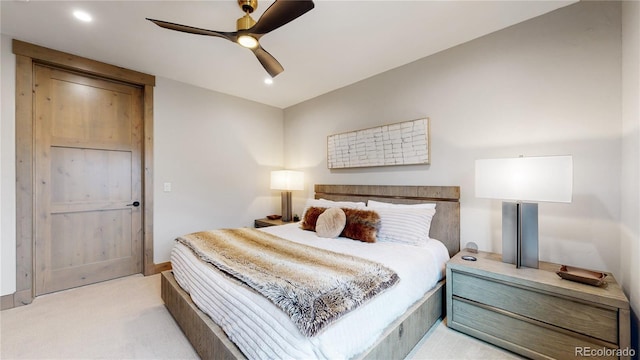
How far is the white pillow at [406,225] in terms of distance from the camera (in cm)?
236

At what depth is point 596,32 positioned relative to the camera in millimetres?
1889

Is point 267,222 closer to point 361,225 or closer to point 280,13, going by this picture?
point 361,225

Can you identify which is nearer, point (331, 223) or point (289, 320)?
point (289, 320)

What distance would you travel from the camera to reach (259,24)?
1.69 meters

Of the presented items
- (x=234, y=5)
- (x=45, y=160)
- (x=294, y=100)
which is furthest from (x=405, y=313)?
(x=45, y=160)

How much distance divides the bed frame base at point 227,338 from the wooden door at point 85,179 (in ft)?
4.83

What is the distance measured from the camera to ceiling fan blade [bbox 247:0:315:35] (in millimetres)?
1470

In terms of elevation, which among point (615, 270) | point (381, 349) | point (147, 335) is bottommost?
point (147, 335)

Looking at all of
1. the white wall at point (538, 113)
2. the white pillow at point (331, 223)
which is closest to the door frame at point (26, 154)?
the white pillow at point (331, 223)

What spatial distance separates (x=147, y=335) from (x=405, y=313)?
2036 mm

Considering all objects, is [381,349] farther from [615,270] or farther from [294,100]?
[294,100]

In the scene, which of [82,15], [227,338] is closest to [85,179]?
[82,15]

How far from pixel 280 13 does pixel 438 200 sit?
226 centimetres

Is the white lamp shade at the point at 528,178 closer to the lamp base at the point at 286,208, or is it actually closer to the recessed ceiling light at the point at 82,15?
the lamp base at the point at 286,208
